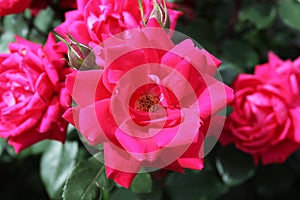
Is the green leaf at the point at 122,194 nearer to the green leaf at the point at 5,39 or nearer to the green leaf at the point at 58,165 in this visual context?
the green leaf at the point at 58,165

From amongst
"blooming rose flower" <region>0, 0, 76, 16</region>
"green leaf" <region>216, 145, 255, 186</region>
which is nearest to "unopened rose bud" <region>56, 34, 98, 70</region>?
"blooming rose flower" <region>0, 0, 76, 16</region>

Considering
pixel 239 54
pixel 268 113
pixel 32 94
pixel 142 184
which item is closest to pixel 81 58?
pixel 32 94

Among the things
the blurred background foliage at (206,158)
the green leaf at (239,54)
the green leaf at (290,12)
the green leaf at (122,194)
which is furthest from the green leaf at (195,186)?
the green leaf at (290,12)

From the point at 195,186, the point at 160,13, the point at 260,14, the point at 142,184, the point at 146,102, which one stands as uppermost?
the point at 160,13

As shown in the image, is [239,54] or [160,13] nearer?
[160,13]

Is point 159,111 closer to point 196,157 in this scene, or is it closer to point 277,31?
point 196,157

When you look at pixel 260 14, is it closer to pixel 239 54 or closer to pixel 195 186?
pixel 239 54
